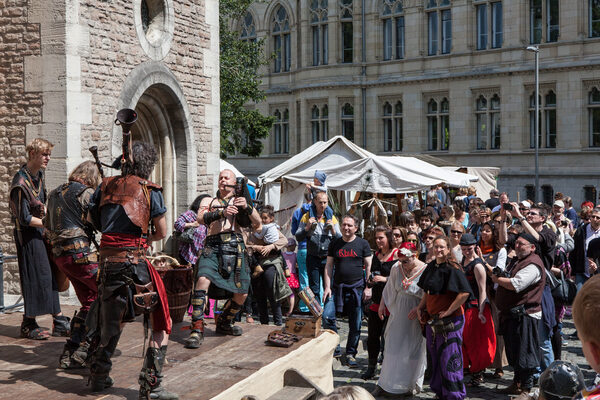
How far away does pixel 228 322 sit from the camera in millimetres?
7930

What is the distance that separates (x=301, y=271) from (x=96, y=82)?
4.04m

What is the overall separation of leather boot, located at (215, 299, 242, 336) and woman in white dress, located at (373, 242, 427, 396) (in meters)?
1.67

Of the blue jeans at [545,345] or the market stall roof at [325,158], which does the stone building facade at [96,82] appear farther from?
the blue jeans at [545,345]

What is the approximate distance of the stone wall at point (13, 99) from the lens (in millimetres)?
10820

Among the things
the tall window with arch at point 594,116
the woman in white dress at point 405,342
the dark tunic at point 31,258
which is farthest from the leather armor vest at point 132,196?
the tall window with arch at point 594,116

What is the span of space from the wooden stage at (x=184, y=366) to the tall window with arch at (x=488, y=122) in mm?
25672

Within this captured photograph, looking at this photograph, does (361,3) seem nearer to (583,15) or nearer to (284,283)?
(583,15)

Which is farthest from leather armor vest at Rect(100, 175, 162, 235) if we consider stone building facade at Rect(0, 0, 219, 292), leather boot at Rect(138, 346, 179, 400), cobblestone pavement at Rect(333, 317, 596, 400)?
stone building facade at Rect(0, 0, 219, 292)

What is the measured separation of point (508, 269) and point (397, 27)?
2803 cm

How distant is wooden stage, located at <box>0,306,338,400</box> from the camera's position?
5.95 metres

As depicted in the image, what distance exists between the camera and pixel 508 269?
9.16m

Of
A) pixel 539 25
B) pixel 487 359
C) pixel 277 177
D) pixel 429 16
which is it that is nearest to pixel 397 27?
pixel 429 16

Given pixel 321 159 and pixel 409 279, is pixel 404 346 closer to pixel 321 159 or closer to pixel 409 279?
pixel 409 279

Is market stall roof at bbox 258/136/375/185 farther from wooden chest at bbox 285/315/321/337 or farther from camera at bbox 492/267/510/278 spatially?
wooden chest at bbox 285/315/321/337
